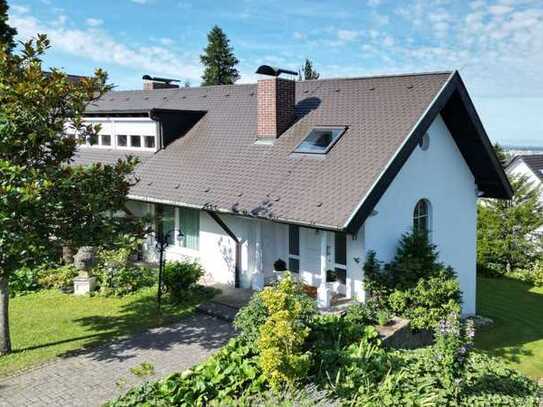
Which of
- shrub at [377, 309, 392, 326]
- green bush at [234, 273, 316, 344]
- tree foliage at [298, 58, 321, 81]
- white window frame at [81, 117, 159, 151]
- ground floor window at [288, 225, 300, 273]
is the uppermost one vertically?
tree foliage at [298, 58, 321, 81]

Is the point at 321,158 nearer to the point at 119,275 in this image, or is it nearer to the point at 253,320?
the point at 253,320

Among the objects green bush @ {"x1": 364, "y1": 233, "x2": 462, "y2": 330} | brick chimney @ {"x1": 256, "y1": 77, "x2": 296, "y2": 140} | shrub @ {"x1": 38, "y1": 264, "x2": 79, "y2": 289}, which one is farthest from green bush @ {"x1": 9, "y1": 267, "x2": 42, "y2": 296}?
green bush @ {"x1": 364, "y1": 233, "x2": 462, "y2": 330}

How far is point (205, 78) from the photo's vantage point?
156ft

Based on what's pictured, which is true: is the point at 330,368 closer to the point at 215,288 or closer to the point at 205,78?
the point at 215,288

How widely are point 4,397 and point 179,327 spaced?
441 centimetres

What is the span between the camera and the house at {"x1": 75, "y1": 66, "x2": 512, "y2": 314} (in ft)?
43.3

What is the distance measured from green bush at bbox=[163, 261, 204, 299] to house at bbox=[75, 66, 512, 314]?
0.96m

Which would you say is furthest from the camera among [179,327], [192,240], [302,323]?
[192,240]

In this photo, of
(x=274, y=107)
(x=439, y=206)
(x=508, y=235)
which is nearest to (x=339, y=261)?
(x=439, y=206)

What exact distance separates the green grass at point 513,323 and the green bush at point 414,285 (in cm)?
227

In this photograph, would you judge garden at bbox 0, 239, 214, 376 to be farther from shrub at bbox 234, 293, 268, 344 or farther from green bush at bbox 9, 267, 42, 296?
shrub at bbox 234, 293, 268, 344

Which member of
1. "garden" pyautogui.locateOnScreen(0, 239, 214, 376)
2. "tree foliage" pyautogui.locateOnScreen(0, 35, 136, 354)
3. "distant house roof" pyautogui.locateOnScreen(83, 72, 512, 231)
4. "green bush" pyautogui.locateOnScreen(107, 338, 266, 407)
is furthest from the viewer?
"distant house roof" pyautogui.locateOnScreen(83, 72, 512, 231)

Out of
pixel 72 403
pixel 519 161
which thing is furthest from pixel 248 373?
pixel 519 161

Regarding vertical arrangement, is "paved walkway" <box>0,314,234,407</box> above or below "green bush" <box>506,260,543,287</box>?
above
